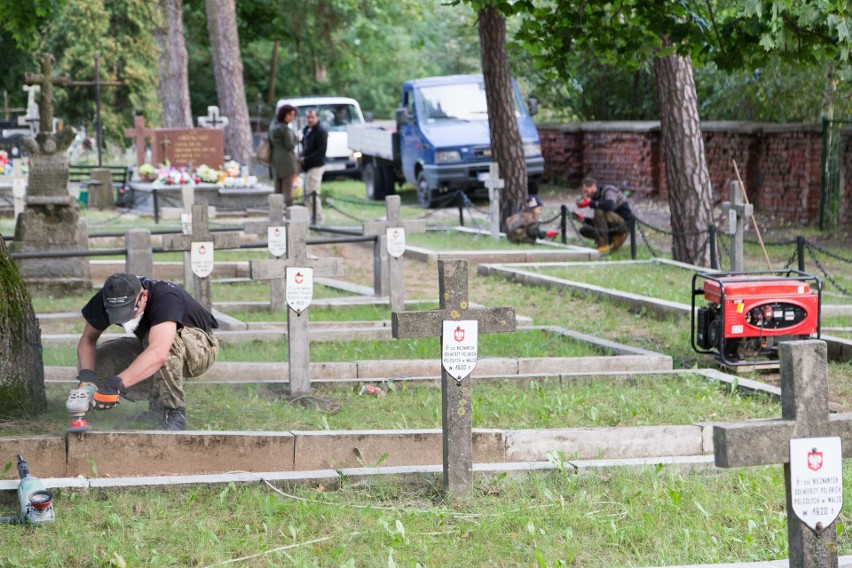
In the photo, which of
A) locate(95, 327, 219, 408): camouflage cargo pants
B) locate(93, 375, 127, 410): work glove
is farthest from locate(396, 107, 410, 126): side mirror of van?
locate(93, 375, 127, 410): work glove

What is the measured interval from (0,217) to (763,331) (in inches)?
617

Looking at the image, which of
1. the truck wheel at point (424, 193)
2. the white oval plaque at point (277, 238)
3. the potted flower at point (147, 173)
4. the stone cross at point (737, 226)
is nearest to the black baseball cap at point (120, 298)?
the white oval plaque at point (277, 238)

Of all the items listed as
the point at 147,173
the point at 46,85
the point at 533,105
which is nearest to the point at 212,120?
the point at 147,173

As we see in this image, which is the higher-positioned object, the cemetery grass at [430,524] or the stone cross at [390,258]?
the stone cross at [390,258]

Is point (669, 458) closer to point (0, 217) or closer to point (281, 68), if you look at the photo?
point (0, 217)

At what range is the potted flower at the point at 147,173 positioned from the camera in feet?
74.5

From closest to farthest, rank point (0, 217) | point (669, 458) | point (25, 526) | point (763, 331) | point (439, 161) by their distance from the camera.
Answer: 1. point (25, 526)
2. point (669, 458)
3. point (763, 331)
4. point (0, 217)
5. point (439, 161)

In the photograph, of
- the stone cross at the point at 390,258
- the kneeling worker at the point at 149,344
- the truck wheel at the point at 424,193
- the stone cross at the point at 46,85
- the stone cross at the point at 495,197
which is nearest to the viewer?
the kneeling worker at the point at 149,344

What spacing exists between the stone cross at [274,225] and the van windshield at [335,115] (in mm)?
19845

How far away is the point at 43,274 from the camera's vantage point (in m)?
13.5

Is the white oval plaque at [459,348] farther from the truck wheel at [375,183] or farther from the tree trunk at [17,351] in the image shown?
the truck wheel at [375,183]

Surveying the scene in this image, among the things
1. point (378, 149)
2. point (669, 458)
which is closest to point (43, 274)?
point (669, 458)

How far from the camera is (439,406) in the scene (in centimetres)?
778

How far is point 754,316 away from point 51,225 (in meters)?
8.09
